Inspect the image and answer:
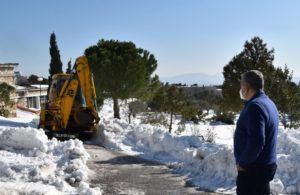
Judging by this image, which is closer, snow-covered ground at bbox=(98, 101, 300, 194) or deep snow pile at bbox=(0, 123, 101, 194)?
deep snow pile at bbox=(0, 123, 101, 194)

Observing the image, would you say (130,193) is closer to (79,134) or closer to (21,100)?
(79,134)

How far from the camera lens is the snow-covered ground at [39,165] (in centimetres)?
782

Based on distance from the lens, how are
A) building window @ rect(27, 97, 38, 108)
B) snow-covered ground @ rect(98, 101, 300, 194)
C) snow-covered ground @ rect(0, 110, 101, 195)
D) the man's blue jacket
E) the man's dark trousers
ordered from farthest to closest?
building window @ rect(27, 97, 38, 108)
snow-covered ground @ rect(98, 101, 300, 194)
snow-covered ground @ rect(0, 110, 101, 195)
the man's dark trousers
the man's blue jacket

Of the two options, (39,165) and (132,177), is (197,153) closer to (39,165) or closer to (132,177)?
(132,177)

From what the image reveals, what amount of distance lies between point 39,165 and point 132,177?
6.53ft

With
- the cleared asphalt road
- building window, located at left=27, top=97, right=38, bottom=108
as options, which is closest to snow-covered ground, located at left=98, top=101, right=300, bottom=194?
the cleared asphalt road

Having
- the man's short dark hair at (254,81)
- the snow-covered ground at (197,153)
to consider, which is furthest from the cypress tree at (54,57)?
the man's short dark hair at (254,81)

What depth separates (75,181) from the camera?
859 cm

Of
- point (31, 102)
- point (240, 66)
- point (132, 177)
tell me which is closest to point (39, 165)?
point (132, 177)

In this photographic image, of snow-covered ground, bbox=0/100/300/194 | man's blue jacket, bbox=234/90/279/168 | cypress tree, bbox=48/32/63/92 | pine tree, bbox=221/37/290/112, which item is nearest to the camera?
man's blue jacket, bbox=234/90/279/168

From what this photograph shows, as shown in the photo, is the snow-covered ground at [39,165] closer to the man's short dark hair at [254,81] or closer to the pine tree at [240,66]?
the man's short dark hair at [254,81]

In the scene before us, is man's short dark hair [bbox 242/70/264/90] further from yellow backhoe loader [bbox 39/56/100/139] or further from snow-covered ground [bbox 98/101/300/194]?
yellow backhoe loader [bbox 39/56/100/139]

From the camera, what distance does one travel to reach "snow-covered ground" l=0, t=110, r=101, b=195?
782 centimetres

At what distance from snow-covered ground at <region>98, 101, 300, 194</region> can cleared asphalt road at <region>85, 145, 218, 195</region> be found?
0.42m
